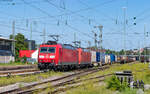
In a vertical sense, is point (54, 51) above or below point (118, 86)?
above

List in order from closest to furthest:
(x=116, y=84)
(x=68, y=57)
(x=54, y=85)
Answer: (x=116, y=84), (x=54, y=85), (x=68, y=57)

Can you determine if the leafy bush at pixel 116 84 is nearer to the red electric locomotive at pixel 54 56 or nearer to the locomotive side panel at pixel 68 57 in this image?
the red electric locomotive at pixel 54 56

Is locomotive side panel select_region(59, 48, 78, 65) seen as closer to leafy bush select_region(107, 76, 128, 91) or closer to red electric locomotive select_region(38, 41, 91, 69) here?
red electric locomotive select_region(38, 41, 91, 69)

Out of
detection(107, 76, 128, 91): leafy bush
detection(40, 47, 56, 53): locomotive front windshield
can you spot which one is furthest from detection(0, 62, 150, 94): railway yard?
detection(40, 47, 56, 53): locomotive front windshield

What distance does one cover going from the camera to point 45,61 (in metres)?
24.3

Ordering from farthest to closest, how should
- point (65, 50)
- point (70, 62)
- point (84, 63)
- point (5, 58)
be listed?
point (5, 58) < point (84, 63) < point (70, 62) < point (65, 50)

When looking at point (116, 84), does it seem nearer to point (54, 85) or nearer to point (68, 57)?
point (54, 85)

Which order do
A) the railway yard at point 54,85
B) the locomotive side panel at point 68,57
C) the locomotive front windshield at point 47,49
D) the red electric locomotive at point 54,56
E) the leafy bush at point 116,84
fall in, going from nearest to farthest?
the railway yard at point 54,85 < the leafy bush at point 116,84 < the red electric locomotive at point 54,56 < the locomotive front windshield at point 47,49 < the locomotive side panel at point 68,57

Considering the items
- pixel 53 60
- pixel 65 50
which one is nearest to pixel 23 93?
pixel 53 60

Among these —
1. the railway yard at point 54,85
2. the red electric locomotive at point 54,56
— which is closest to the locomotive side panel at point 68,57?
the red electric locomotive at point 54,56

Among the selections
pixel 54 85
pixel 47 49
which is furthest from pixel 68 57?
pixel 54 85

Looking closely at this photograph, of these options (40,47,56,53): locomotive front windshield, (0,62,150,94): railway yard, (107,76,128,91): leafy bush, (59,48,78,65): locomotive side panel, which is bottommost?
(0,62,150,94): railway yard

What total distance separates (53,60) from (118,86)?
12.8 meters

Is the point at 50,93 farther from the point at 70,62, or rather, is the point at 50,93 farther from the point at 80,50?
the point at 80,50
